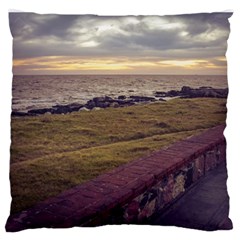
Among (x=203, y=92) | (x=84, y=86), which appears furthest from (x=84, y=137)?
(x=203, y=92)

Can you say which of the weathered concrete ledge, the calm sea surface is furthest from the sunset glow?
the weathered concrete ledge

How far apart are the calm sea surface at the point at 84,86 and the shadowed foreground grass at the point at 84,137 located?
3.4 inches

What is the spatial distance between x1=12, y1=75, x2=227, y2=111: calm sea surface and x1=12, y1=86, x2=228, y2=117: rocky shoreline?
23mm

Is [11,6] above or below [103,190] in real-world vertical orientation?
above

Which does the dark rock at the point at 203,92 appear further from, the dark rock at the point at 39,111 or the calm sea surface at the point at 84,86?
the dark rock at the point at 39,111

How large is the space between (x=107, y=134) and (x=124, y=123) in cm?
14

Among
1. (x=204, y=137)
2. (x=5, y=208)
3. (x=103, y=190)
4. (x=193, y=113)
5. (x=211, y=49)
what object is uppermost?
(x=211, y=49)

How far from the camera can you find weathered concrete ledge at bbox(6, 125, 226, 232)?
178 cm

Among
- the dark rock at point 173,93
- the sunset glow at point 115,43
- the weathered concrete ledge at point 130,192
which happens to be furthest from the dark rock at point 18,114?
the dark rock at point 173,93

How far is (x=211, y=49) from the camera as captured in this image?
1994mm

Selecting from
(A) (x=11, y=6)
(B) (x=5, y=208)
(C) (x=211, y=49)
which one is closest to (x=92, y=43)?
(A) (x=11, y=6)

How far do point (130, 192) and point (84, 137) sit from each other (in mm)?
463

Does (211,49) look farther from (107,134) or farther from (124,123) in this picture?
(107,134)

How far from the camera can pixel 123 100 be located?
2133 mm
